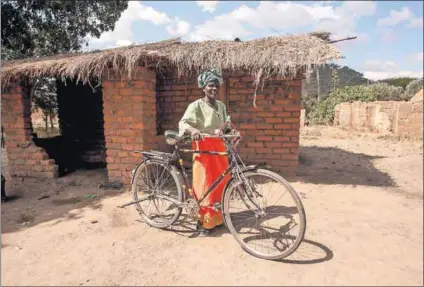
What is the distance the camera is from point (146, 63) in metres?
4.50

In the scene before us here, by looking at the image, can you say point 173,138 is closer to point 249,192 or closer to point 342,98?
point 249,192

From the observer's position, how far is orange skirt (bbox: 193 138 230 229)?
9.37ft

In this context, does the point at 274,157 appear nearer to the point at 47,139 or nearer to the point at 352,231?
the point at 352,231

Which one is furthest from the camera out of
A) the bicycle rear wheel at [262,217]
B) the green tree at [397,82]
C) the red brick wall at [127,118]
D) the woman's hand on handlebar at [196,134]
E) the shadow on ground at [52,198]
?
the green tree at [397,82]

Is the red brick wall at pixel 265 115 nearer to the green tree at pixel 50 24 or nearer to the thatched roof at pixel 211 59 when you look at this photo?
the thatched roof at pixel 211 59

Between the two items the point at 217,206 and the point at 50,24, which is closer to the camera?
the point at 217,206

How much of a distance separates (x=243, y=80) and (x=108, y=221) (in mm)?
3081

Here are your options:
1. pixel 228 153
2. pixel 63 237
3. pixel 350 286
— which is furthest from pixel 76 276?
pixel 350 286

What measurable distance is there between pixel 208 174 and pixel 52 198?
297cm

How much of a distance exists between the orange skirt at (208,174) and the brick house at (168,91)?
1.90m

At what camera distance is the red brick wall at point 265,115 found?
481 centimetres

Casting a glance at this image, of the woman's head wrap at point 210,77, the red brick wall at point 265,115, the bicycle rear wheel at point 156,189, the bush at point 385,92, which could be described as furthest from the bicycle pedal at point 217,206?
the bush at point 385,92

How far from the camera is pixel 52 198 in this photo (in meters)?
4.47

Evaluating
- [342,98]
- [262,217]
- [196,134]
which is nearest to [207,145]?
[196,134]
